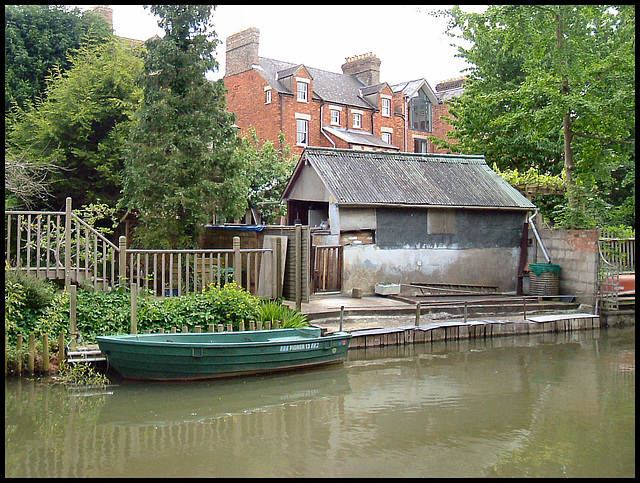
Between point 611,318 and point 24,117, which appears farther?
point 24,117

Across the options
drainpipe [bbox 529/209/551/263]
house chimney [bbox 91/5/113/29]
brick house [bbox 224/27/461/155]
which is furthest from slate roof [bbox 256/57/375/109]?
drainpipe [bbox 529/209/551/263]

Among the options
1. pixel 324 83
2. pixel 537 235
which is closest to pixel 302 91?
pixel 324 83

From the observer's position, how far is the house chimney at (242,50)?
34531mm

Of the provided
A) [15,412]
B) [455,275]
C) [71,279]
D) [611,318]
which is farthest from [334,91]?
[15,412]

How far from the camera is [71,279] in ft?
39.0

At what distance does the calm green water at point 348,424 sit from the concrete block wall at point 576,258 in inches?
173

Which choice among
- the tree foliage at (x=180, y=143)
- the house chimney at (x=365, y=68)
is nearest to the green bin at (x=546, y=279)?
the tree foliage at (x=180, y=143)

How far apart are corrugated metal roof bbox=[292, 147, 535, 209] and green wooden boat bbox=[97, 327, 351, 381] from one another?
5.72m

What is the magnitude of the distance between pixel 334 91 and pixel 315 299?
896 inches

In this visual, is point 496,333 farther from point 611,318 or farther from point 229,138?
point 229,138

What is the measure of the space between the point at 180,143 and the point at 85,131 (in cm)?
456

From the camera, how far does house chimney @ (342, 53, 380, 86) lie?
39.8 metres

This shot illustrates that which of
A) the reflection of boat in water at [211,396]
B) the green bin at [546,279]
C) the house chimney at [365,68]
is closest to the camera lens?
the reflection of boat in water at [211,396]

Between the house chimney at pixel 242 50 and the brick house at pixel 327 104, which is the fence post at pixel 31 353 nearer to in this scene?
the brick house at pixel 327 104
